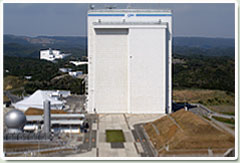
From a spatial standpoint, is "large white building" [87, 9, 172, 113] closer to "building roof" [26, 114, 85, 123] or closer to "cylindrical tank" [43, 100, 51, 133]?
"building roof" [26, 114, 85, 123]

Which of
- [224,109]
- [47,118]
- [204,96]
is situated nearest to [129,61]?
[47,118]

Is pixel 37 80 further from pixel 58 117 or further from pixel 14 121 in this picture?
pixel 14 121

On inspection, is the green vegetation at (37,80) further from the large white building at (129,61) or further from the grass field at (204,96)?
the large white building at (129,61)

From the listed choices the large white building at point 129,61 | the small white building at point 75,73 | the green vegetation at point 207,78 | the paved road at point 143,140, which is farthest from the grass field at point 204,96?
the small white building at point 75,73

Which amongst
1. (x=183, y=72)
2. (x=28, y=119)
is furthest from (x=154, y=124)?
(x=183, y=72)

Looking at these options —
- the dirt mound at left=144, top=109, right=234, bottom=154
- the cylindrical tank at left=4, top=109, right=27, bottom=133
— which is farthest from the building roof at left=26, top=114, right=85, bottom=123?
the dirt mound at left=144, top=109, right=234, bottom=154
